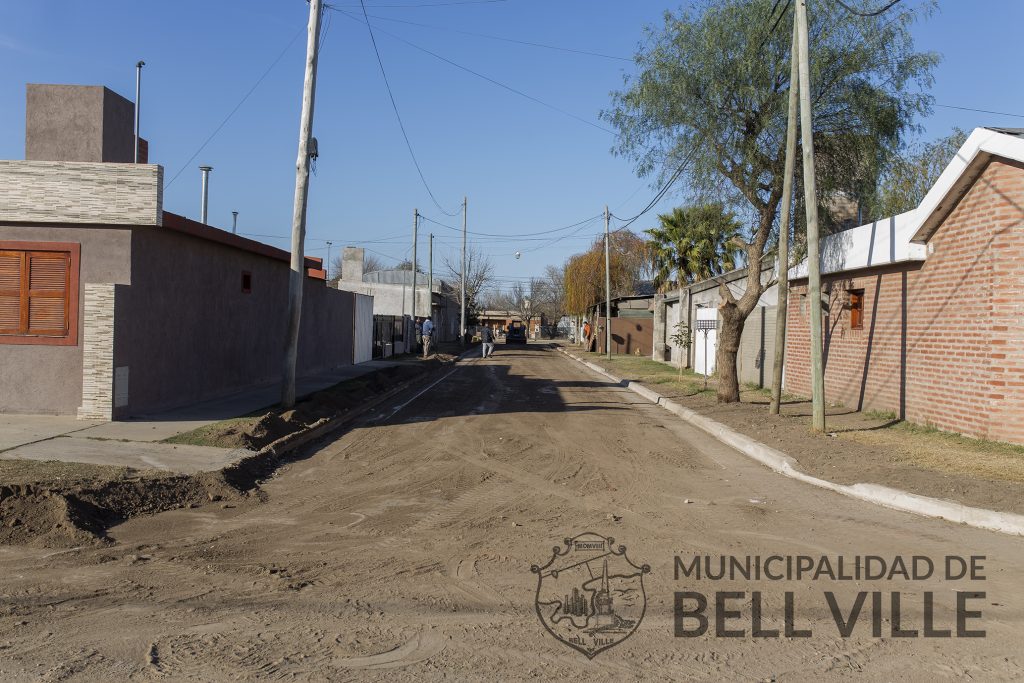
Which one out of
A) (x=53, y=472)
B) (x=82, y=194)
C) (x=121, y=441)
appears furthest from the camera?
(x=82, y=194)

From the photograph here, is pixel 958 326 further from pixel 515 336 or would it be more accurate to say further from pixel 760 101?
pixel 515 336

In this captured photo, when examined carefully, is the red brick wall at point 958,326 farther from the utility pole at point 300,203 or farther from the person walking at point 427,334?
the person walking at point 427,334

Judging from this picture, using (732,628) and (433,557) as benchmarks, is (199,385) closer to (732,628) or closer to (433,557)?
(433,557)

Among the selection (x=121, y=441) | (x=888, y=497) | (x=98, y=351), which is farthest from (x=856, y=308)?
(x=98, y=351)

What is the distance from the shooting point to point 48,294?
14023 mm

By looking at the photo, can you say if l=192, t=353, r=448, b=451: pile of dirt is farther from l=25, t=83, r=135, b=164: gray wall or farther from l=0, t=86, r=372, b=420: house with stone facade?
l=25, t=83, r=135, b=164: gray wall

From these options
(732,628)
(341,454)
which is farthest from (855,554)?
(341,454)

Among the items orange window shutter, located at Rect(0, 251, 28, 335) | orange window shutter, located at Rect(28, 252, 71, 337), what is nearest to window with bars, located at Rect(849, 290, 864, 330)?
orange window shutter, located at Rect(28, 252, 71, 337)

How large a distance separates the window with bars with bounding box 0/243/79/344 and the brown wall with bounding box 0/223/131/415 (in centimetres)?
12

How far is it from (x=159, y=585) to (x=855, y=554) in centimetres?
557

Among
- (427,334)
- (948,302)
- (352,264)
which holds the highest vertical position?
(352,264)

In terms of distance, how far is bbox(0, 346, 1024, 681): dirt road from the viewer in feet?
15.9

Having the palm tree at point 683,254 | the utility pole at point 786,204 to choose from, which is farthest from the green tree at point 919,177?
the utility pole at point 786,204

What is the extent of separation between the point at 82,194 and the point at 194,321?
3.70 metres
